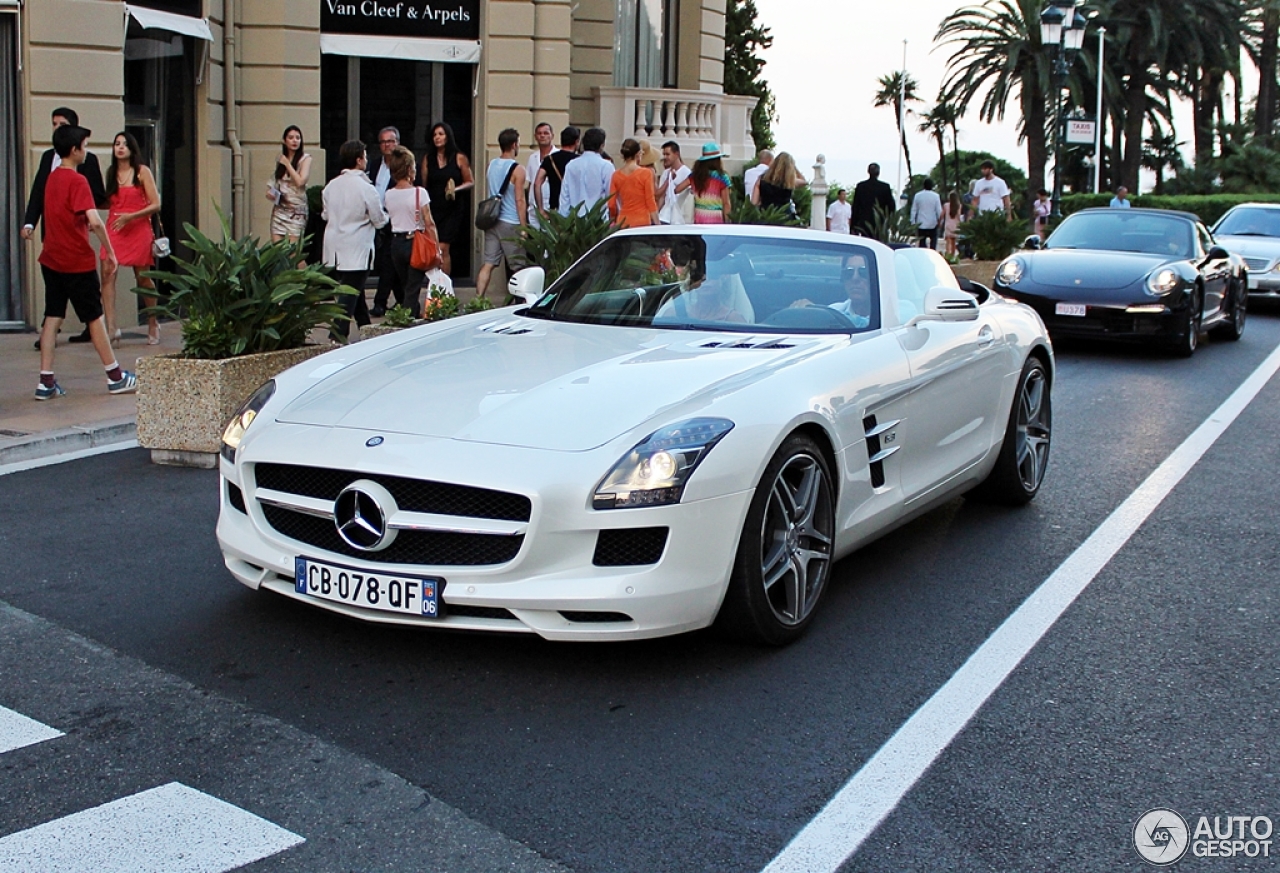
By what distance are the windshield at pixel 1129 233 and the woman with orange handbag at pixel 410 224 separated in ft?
22.4

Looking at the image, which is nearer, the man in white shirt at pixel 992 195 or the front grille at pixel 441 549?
the front grille at pixel 441 549

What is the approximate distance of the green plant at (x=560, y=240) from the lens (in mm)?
12031

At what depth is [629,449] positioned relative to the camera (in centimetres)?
465

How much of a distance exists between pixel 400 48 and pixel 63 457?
39.7 feet

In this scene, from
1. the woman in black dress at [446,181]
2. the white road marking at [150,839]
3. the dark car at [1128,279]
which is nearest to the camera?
the white road marking at [150,839]

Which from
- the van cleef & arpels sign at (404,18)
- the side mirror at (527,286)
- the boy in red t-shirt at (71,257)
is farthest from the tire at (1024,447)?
the van cleef & arpels sign at (404,18)

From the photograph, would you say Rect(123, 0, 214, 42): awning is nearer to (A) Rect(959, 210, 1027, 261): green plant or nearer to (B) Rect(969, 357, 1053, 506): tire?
(B) Rect(969, 357, 1053, 506): tire

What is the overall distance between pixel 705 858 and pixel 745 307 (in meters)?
3.04

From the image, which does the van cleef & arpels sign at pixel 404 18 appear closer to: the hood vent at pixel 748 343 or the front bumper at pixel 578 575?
the hood vent at pixel 748 343

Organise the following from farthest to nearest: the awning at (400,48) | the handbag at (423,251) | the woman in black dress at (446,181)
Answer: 1. the awning at (400,48)
2. the woman in black dress at (446,181)
3. the handbag at (423,251)

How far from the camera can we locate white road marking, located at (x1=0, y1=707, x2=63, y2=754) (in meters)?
4.20

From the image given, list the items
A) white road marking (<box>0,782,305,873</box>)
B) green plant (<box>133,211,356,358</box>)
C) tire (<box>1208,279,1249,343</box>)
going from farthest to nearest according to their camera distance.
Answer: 1. tire (<box>1208,279,1249,343</box>)
2. green plant (<box>133,211,356,358</box>)
3. white road marking (<box>0,782,305,873</box>)

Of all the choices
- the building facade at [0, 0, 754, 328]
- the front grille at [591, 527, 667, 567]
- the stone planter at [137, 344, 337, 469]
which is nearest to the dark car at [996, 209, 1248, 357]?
the building facade at [0, 0, 754, 328]

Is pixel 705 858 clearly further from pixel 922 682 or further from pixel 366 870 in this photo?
pixel 922 682
